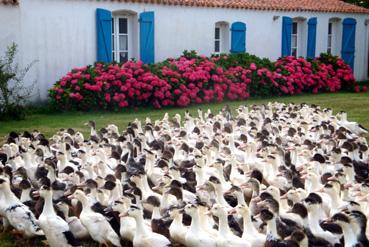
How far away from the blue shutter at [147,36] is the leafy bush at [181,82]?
2.60 ft

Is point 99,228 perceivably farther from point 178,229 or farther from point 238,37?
point 238,37

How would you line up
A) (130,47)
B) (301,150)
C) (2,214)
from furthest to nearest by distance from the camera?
(130,47) < (301,150) < (2,214)

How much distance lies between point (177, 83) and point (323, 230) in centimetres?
1063

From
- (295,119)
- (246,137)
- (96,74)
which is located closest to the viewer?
(246,137)

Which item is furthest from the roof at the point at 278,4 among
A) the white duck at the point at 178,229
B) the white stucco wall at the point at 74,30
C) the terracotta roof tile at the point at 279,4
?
the white duck at the point at 178,229

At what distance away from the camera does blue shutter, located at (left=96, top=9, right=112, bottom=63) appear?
54.1 feet

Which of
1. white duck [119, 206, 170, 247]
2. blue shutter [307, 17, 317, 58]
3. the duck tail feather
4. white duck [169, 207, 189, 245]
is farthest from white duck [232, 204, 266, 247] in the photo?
blue shutter [307, 17, 317, 58]

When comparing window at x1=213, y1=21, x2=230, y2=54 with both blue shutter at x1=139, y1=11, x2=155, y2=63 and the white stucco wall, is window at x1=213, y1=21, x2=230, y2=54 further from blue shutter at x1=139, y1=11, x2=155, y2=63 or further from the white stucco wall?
blue shutter at x1=139, y1=11, x2=155, y2=63

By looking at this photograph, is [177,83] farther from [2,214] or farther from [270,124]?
[2,214]

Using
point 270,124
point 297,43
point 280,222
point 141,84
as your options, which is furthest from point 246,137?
point 297,43

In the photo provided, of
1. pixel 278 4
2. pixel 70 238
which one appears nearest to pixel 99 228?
pixel 70 238

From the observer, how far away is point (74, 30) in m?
16.2

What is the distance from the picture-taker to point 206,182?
264 inches

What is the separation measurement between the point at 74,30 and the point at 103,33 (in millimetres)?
853
